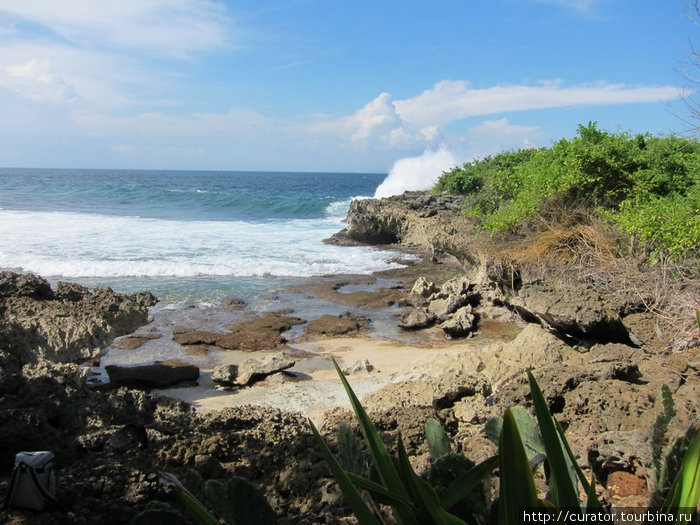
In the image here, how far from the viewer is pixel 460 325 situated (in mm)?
10688

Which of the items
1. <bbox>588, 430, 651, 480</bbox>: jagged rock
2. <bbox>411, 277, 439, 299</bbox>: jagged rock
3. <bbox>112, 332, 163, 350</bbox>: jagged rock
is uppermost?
<bbox>588, 430, 651, 480</bbox>: jagged rock

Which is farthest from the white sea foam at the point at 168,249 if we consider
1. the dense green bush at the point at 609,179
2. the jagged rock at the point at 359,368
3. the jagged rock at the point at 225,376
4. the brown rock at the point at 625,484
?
the brown rock at the point at 625,484

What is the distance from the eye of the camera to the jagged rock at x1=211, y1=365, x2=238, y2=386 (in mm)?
7707

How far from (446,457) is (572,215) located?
8084 millimetres

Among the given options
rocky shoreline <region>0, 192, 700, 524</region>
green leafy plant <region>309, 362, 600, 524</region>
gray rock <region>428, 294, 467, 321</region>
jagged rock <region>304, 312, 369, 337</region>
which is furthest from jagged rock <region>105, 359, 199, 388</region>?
green leafy plant <region>309, 362, 600, 524</region>

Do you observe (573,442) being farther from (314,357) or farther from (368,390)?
(314,357)

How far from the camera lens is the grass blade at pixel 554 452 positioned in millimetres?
1407

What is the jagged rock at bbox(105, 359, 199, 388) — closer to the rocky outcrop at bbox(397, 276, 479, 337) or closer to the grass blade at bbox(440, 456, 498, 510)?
the rocky outcrop at bbox(397, 276, 479, 337)

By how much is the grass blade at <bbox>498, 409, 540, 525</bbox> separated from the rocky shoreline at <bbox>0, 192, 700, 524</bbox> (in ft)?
4.32

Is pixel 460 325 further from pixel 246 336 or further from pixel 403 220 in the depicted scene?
pixel 403 220

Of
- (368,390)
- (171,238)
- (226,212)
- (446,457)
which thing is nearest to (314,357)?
(368,390)

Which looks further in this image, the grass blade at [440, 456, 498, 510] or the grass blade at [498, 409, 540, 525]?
the grass blade at [440, 456, 498, 510]

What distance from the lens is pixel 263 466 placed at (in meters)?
3.20

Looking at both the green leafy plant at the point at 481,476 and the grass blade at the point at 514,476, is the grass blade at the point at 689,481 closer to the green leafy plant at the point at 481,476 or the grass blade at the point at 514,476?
the green leafy plant at the point at 481,476
